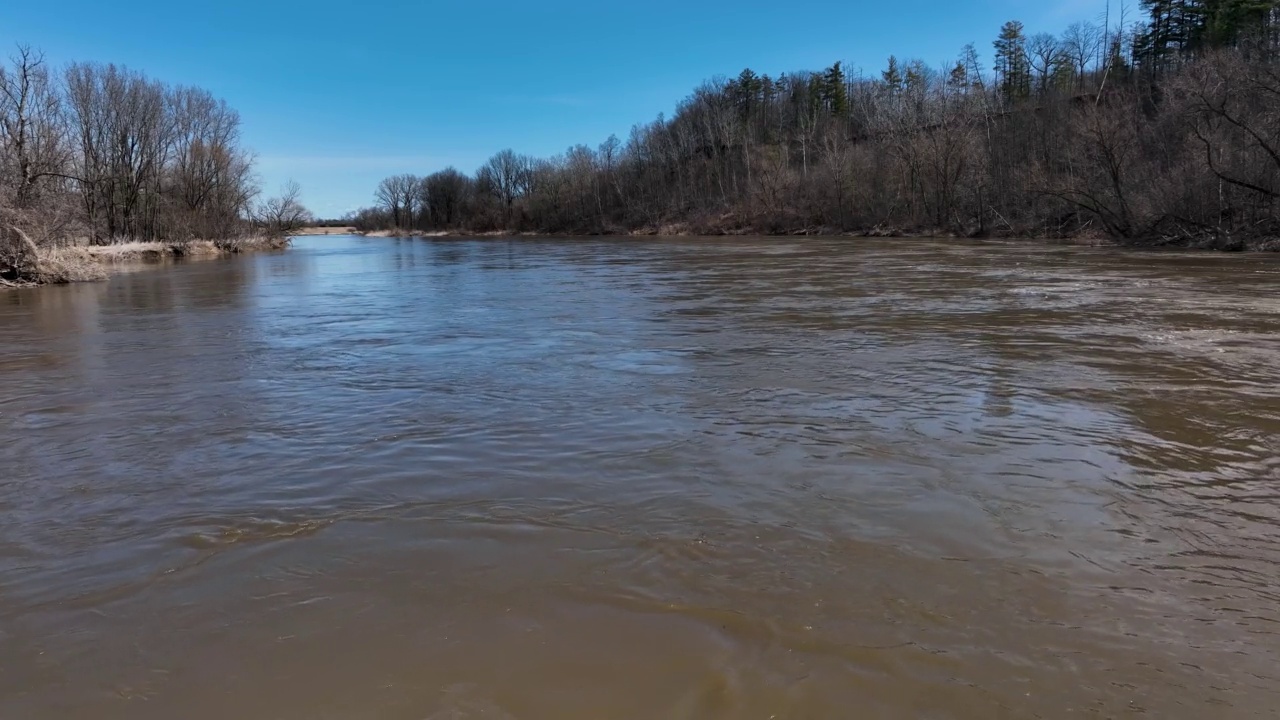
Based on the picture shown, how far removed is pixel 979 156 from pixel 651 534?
57818 millimetres

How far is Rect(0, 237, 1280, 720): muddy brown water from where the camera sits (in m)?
3.03

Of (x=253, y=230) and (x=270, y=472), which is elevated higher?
(x=253, y=230)

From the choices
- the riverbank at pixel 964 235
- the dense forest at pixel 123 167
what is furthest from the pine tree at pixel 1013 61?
the dense forest at pixel 123 167

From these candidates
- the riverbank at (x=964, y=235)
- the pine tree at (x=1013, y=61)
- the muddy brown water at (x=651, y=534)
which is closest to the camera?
the muddy brown water at (x=651, y=534)

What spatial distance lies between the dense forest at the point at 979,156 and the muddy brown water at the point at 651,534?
98.0 feet

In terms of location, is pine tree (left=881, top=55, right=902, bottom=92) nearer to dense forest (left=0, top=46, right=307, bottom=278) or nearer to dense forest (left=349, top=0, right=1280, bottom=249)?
dense forest (left=349, top=0, right=1280, bottom=249)

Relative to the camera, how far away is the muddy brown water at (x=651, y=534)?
3.03 metres

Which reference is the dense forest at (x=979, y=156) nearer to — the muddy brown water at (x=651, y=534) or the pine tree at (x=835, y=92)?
the pine tree at (x=835, y=92)

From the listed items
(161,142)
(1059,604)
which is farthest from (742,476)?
(161,142)

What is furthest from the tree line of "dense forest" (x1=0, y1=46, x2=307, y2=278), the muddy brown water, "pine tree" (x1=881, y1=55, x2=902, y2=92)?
"pine tree" (x1=881, y1=55, x2=902, y2=92)

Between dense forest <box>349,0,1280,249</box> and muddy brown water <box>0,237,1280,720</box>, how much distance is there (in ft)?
98.0

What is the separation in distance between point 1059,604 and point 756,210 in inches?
2919

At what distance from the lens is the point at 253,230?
64.2 m

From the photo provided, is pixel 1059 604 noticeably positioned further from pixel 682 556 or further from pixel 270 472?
pixel 270 472
